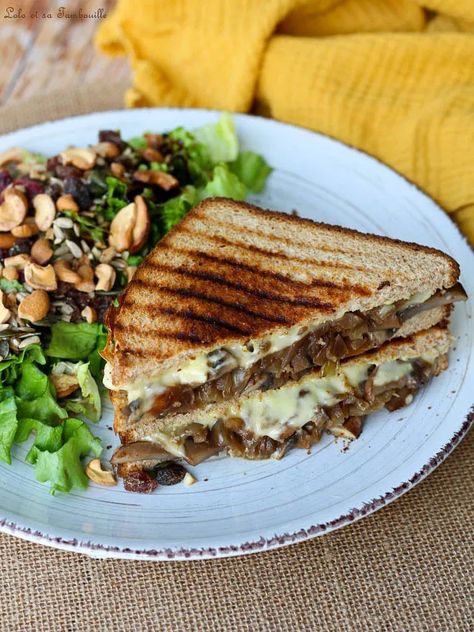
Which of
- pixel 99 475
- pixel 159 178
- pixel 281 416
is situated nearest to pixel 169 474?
pixel 99 475

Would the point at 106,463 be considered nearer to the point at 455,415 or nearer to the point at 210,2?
the point at 455,415

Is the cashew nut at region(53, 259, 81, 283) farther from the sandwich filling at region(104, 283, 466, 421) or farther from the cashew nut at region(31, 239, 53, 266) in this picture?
the sandwich filling at region(104, 283, 466, 421)

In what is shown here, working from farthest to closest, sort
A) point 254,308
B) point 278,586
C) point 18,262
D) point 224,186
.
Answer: point 224,186, point 18,262, point 254,308, point 278,586

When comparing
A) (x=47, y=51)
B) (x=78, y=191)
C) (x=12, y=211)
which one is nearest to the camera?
(x=12, y=211)

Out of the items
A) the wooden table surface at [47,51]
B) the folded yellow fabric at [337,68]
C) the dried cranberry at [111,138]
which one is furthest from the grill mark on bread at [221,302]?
the wooden table surface at [47,51]

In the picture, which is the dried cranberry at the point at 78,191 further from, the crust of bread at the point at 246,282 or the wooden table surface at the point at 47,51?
the wooden table surface at the point at 47,51

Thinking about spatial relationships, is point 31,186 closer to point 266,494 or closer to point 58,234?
point 58,234

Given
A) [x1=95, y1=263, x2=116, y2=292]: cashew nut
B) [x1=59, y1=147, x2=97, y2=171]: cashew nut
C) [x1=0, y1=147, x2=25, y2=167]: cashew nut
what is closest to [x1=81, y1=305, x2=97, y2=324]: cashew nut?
[x1=95, y1=263, x2=116, y2=292]: cashew nut

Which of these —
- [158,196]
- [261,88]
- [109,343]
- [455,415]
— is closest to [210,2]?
[261,88]

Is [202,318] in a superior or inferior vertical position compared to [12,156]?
inferior
